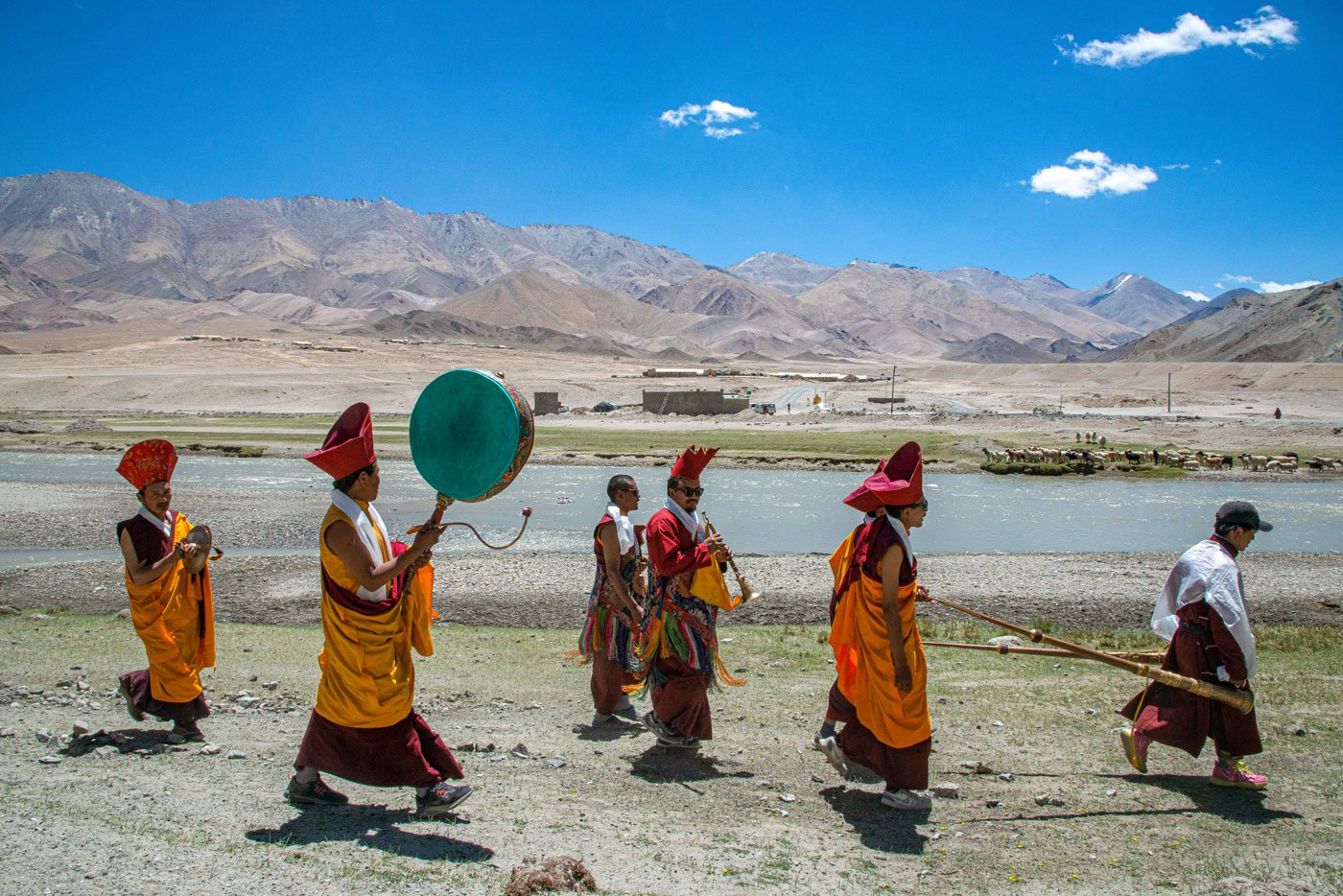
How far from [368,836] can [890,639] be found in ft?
9.48

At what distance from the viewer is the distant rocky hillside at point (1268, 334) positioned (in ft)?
304

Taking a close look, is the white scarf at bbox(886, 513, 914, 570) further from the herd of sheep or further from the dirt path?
the herd of sheep

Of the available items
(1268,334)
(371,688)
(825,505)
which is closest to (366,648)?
(371,688)

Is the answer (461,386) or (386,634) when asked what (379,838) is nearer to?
(386,634)

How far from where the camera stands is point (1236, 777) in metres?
5.72

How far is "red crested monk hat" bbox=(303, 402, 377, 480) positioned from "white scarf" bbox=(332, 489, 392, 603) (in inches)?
5.2

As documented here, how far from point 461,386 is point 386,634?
1320 mm

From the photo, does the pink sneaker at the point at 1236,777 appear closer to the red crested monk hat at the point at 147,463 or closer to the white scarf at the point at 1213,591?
the white scarf at the point at 1213,591

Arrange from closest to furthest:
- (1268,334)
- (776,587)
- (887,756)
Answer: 1. (887,756)
2. (776,587)
3. (1268,334)

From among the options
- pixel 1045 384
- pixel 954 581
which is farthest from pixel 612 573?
pixel 1045 384

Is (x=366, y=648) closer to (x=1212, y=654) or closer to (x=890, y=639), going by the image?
(x=890, y=639)

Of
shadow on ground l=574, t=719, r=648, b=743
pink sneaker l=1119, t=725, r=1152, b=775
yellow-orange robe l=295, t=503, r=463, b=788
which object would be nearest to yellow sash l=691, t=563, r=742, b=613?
shadow on ground l=574, t=719, r=648, b=743

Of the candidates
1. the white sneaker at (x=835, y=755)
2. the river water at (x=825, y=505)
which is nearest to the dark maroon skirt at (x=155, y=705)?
the white sneaker at (x=835, y=755)

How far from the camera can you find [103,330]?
429 feet
